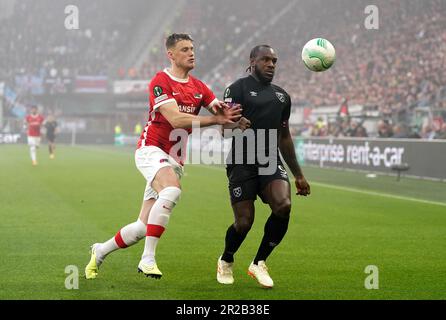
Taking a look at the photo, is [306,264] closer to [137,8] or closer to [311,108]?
[311,108]

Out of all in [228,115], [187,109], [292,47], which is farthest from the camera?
[292,47]

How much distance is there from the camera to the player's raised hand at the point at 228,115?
8055 millimetres

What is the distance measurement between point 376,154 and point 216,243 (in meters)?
17.4

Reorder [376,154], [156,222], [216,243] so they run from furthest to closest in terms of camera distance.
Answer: [376,154] < [216,243] < [156,222]

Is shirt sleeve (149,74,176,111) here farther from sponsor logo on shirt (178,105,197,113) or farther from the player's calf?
the player's calf

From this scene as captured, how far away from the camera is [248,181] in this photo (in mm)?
8586

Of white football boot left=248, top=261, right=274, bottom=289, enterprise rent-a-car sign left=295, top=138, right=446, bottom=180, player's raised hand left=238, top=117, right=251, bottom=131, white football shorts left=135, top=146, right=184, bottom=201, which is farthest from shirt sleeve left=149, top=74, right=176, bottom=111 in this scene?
enterprise rent-a-car sign left=295, top=138, right=446, bottom=180

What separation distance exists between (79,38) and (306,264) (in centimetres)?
5812

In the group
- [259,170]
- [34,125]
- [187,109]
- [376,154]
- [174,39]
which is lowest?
[259,170]

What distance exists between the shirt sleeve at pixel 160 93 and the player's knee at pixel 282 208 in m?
1.40

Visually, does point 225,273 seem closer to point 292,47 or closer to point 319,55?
point 319,55

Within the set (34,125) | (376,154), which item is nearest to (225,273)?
(376,154)

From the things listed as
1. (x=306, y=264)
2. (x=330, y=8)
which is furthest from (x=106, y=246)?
(x=330, y=8)

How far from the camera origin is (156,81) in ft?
27.7
